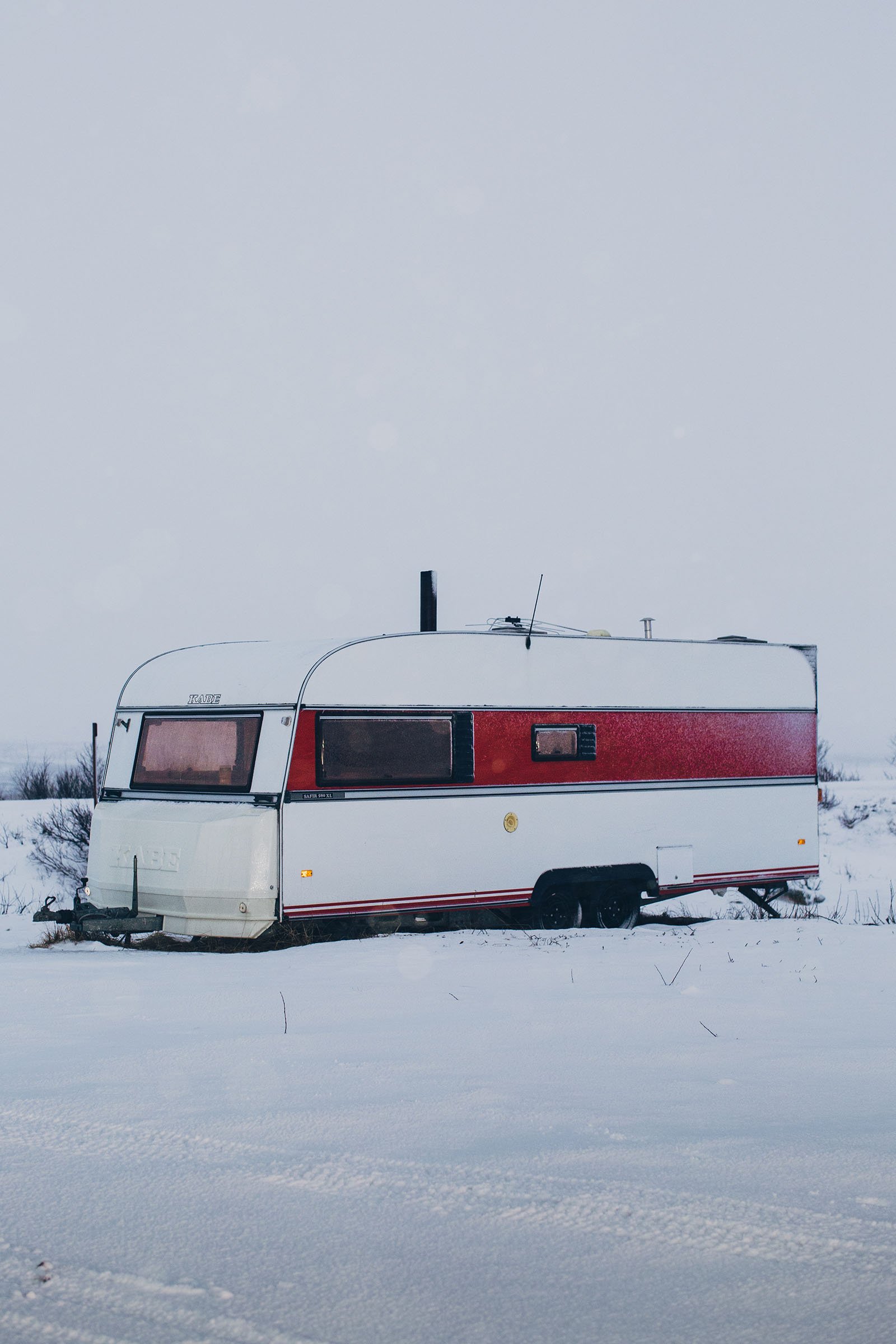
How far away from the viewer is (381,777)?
1051 centimetres

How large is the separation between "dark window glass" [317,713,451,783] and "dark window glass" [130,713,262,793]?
62 cm

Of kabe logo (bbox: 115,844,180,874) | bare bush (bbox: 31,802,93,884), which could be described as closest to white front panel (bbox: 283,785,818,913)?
kabe logo (bbox: 115,844,180,874)

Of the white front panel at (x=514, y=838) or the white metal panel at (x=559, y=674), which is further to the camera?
the white metal panel at (x=559, y=674)

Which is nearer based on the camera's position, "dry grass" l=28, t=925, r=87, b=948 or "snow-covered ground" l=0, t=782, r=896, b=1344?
"snow-covered ground" l=0, t=782, r=896, b=1344

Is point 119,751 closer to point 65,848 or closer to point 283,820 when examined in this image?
point 283,820

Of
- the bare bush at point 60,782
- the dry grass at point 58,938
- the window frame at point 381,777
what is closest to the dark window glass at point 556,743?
the window frame at point 381,777

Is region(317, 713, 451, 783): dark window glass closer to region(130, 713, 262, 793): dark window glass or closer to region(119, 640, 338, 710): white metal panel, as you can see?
region(119, 640, 338, 710): white metal panel

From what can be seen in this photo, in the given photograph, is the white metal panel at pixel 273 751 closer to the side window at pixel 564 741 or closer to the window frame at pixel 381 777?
the window frame at pixel 381 777

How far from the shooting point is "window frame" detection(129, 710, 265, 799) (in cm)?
1008

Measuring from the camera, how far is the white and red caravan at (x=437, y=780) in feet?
32.7

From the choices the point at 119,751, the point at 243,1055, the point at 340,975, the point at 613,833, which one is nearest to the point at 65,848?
the point at 119,751

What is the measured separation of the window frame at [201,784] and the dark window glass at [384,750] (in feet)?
1.83

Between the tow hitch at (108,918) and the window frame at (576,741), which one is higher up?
the window frame at (576,741)

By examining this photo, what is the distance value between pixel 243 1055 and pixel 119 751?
6176mm
